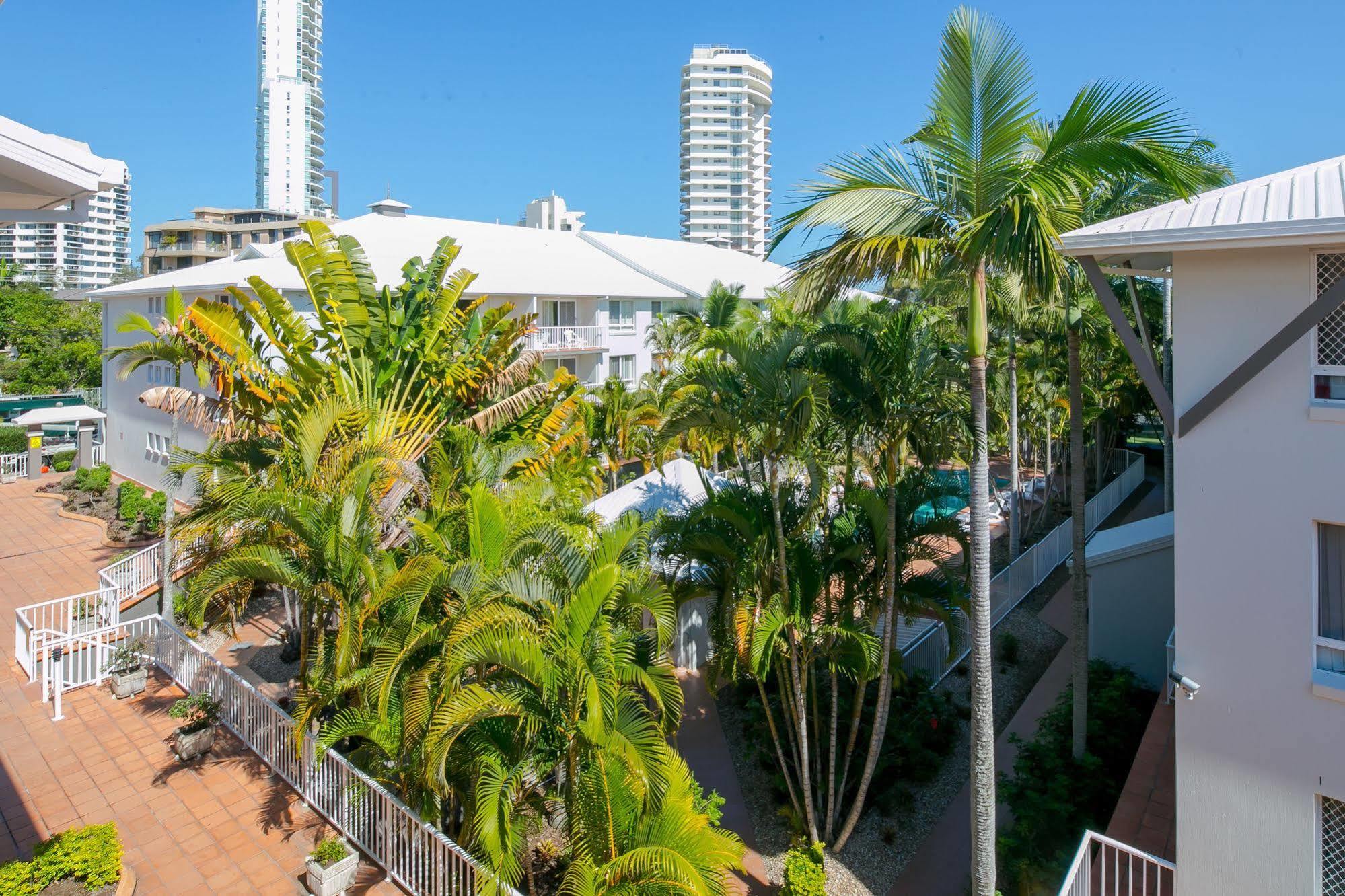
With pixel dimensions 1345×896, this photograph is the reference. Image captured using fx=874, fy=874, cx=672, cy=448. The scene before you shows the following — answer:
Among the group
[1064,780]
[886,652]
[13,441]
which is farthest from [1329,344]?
[13,441]

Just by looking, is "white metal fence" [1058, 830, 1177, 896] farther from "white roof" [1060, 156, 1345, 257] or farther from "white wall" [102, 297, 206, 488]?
"white wall" [102, 297, 206, 488]

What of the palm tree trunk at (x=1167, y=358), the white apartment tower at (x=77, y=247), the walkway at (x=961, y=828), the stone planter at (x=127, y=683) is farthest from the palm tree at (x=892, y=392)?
the white apartment tower at (x=77, y=247)

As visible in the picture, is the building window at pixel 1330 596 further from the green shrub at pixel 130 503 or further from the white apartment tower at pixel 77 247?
the white apartment tower at pixel 77 247

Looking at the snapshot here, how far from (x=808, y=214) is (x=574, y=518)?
14.7 feet

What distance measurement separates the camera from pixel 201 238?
8056cm

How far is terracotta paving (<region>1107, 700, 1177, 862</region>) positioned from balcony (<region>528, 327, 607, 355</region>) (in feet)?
71.9

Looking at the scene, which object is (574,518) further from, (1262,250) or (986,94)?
(1262,250)

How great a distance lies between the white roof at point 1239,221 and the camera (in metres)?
6.50

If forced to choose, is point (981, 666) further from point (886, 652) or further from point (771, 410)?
point (771, 410)

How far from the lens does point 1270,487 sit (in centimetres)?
704

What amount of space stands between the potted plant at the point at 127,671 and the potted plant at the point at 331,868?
5.70 metres

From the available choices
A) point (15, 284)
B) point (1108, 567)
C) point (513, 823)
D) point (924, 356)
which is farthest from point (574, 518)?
point (15, 284)

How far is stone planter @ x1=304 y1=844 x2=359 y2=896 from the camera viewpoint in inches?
317

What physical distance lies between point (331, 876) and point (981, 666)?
20.6 feet
